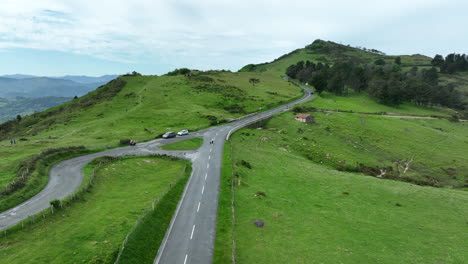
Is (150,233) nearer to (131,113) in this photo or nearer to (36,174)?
(36,174)

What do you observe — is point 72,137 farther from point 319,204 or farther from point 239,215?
point 319,204

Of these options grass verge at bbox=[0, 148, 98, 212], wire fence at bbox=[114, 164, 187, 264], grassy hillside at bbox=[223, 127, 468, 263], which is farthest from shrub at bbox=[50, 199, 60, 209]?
grassy hillside at bbox=[223, 127, 468, 263]

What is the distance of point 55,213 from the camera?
32.9m

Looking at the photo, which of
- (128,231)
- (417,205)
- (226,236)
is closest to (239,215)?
(226,236)

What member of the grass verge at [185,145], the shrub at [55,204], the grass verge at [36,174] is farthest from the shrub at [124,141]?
the shrub at [55,204]

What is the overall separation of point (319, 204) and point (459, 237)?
18.1 meters

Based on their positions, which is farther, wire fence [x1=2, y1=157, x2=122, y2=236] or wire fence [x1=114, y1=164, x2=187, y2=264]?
wire fence [x1=2, y1=157, x2=122, y2=236]

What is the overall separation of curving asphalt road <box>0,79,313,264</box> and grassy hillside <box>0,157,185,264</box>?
13.0 ft

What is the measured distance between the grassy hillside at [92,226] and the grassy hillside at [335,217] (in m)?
13.6

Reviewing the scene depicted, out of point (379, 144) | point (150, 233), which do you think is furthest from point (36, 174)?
point (379, 144)

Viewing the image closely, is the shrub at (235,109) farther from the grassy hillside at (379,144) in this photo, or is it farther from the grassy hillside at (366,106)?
the grassy hillside at (366,106)

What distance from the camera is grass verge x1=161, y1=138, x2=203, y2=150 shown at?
67.3m

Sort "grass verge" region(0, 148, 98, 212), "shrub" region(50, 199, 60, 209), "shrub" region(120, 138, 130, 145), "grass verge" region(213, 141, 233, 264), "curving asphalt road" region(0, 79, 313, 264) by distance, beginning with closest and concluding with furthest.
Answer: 1. "grass verge" region(213, 141, 233, 264)
2. "curving asphalt road" region(0, 79, 313, 264)
3. "shrub" region(50, 199, 60, 209)
4. "grass verge" region(0, 148, 98, 212)
5. "shrub" region(120, 138, 130, 145)

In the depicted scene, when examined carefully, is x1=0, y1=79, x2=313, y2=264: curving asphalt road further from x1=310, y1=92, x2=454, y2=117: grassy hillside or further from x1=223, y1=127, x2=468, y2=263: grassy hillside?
x1=310, y1=92, x2=454, y2=117: grassy hillside
